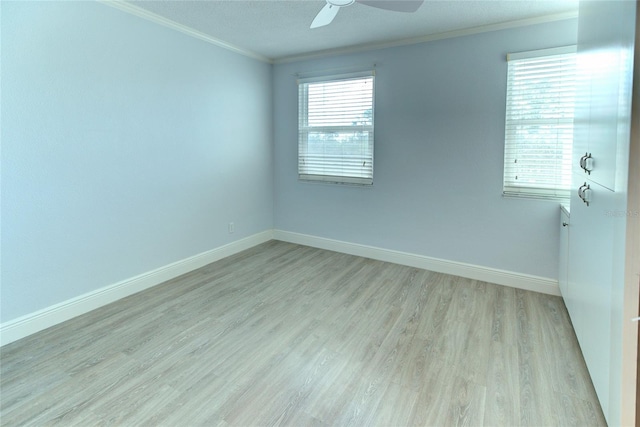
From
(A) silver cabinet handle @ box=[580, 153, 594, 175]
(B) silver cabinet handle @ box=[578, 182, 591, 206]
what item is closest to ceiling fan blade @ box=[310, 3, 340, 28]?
(A) silver cabinet handle @ box=[580, 153, 594, 175]

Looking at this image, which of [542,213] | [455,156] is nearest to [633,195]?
[542,213]

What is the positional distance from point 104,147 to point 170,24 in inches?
53.7

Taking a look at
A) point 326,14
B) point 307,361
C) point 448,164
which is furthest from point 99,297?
point 448,164

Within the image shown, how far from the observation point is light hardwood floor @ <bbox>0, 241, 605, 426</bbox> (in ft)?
5.74

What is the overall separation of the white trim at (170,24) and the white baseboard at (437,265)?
2.41 m

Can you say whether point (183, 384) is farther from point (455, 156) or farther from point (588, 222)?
point (455, 156)

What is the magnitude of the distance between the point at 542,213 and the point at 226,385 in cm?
A: 303

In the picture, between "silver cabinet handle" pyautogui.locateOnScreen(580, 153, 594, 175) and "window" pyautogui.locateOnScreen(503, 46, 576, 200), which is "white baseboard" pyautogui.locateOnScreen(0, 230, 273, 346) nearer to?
"window" pyautogui.locateOnScreen(503, 46, 576, 200)

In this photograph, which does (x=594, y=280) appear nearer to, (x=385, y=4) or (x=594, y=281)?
(x=594, y=281)

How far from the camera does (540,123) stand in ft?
10.1

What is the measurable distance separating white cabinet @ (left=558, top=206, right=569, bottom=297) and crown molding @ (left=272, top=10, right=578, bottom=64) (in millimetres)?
1649

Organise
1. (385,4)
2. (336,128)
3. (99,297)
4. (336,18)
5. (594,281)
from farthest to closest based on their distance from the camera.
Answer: (336,128), (336,18), (99,297), (385,4), (594,281)

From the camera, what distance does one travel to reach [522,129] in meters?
3.17

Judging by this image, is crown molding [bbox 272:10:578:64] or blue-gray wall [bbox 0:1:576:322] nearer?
blue-gray wall [bbox 0:1:576:322]
